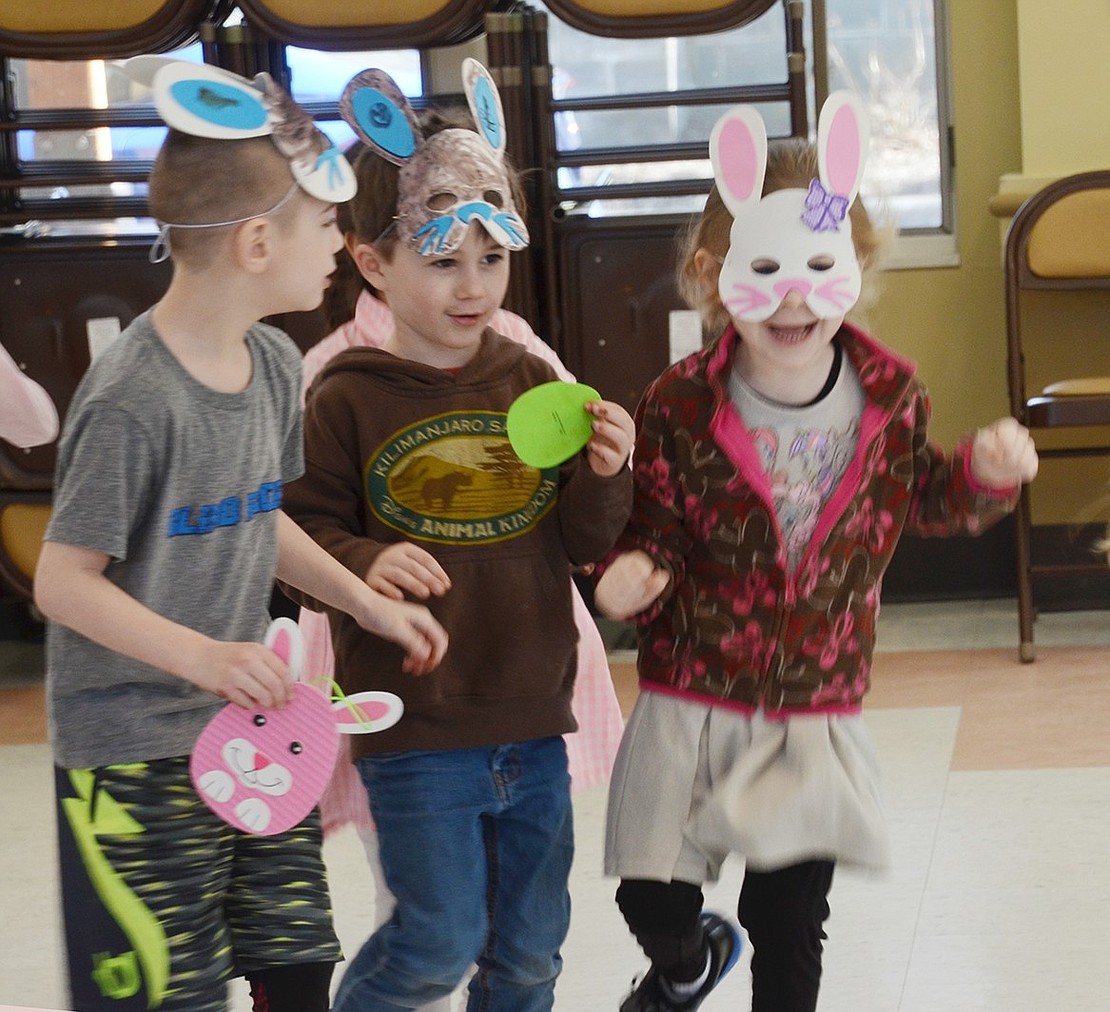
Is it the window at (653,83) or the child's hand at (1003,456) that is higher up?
the window at (653,83)

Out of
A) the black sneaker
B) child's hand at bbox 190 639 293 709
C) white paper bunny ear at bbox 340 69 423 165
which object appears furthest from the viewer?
the black sneaker

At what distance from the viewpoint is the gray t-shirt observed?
1.25m

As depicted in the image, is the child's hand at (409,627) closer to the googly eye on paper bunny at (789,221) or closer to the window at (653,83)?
the googly eye on paper bunny at (789,221)

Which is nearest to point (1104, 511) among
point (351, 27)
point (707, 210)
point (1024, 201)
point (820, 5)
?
point (1024, 201)

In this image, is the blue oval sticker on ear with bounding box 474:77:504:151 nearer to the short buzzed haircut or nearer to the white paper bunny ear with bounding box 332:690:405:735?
the short buzzed haircut

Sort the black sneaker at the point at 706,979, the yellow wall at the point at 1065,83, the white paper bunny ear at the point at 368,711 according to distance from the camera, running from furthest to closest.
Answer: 1. the yellow wall at the point at 1065,83
2. the black sneaker at the point at 706,979
3. the white paper bunny ear at the point at 368,711

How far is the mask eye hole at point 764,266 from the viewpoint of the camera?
1.52 meters

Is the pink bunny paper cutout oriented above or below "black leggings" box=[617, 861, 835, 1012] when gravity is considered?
above

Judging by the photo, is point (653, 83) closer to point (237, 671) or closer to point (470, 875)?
point (470, 875)

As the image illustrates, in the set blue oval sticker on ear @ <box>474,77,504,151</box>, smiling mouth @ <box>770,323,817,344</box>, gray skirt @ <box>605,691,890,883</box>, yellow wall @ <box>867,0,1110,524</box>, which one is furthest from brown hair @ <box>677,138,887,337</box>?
yellow wall @ <box>867,0,1110,524</box>

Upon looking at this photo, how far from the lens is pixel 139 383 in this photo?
1268mm

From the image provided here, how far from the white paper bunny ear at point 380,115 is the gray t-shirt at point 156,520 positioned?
0.27m

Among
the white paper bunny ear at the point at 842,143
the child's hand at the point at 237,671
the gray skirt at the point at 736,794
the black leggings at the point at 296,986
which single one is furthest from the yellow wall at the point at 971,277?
the child's hand at the point at 237,671

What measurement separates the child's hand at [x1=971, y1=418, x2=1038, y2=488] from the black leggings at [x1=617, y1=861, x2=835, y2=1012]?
404 mm
